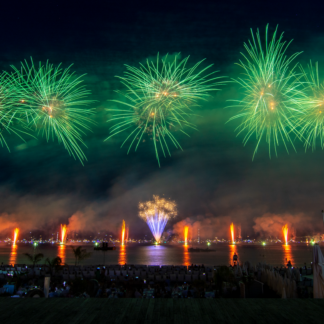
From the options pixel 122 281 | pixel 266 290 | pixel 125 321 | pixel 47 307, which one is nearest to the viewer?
pixel 125 321

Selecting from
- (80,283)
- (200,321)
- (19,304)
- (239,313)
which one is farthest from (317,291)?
(80,283)

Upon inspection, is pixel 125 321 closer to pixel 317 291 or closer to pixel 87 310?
pixel 87 310

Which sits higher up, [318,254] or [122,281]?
[318,254]

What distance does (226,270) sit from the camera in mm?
15578

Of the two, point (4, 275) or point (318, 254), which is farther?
point (4, 275)

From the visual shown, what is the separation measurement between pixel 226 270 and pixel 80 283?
312 inches

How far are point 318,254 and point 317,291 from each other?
1.32 m

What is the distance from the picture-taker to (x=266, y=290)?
16.0m

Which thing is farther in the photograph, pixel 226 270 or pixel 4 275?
pixel 4 275

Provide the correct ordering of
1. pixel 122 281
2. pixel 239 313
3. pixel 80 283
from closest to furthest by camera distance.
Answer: pixel 239 313, pixel 80 283, pixel 122 281

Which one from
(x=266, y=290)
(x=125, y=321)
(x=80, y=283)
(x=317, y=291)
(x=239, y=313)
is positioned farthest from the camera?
(x=266, y=290)

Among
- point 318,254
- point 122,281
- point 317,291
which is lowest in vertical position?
point 122,281

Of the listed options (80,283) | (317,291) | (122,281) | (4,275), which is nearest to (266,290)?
(317,291)

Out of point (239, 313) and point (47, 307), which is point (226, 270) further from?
point (47, 307)
